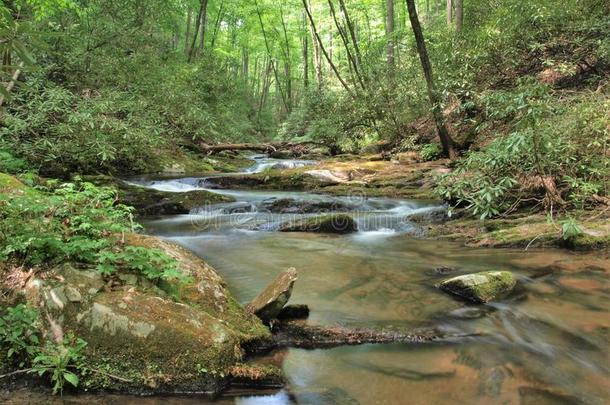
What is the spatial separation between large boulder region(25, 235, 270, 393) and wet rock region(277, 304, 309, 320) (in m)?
0.74

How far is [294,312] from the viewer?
Answer: 159 inches

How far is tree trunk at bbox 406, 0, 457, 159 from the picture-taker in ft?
33.8

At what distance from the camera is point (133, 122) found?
9219mm

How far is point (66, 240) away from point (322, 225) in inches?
202

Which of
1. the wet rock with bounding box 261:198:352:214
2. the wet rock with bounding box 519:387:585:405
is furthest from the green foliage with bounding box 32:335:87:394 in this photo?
the wet rock with bounding box 261:198:352:214

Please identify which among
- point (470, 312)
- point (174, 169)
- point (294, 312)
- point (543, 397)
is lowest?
point (543, 397)

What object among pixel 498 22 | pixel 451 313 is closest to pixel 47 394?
pixel 451 313

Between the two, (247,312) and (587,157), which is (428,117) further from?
(247,312)

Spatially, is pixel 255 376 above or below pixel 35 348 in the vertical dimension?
below

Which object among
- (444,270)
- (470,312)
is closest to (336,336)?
(470,312)

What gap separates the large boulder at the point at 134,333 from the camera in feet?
9.18

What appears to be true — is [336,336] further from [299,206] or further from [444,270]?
[299,206]

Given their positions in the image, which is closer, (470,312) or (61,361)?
(61,361)

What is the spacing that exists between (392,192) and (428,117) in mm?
5383
